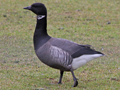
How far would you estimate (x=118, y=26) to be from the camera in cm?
1520

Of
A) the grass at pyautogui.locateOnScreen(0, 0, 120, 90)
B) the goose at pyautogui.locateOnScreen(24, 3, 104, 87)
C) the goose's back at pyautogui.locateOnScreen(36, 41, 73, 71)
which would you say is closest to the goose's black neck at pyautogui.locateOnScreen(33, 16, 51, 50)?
the goose at pyautogui.locateOnScreen(24, 3, 104, 87)

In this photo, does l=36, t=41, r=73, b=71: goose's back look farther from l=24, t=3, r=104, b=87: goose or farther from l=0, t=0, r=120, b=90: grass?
l=0, t=0, r=120, b=90: grass

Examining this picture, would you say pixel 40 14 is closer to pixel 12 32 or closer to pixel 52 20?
pixel 12 32

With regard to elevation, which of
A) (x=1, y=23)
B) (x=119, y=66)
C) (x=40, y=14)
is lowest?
(x=1, y=23)

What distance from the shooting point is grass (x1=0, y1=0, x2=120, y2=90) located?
7082 millimetres

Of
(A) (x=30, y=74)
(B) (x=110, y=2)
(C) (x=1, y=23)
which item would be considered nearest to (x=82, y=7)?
(B) (x=110, y=2)

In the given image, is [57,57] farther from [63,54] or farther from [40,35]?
[40,35]

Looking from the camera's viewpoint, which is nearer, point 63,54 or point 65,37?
point 63,54

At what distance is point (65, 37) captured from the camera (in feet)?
42.9

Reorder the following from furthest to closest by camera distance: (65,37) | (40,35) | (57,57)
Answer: (65,37), (40,35), (57,57)

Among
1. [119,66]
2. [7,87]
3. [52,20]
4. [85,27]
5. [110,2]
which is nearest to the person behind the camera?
[7,87]

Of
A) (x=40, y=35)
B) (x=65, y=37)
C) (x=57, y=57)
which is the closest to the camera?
(x=57, y=57)

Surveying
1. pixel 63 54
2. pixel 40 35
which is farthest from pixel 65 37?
pixel 63 54

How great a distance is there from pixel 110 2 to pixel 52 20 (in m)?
5.29
